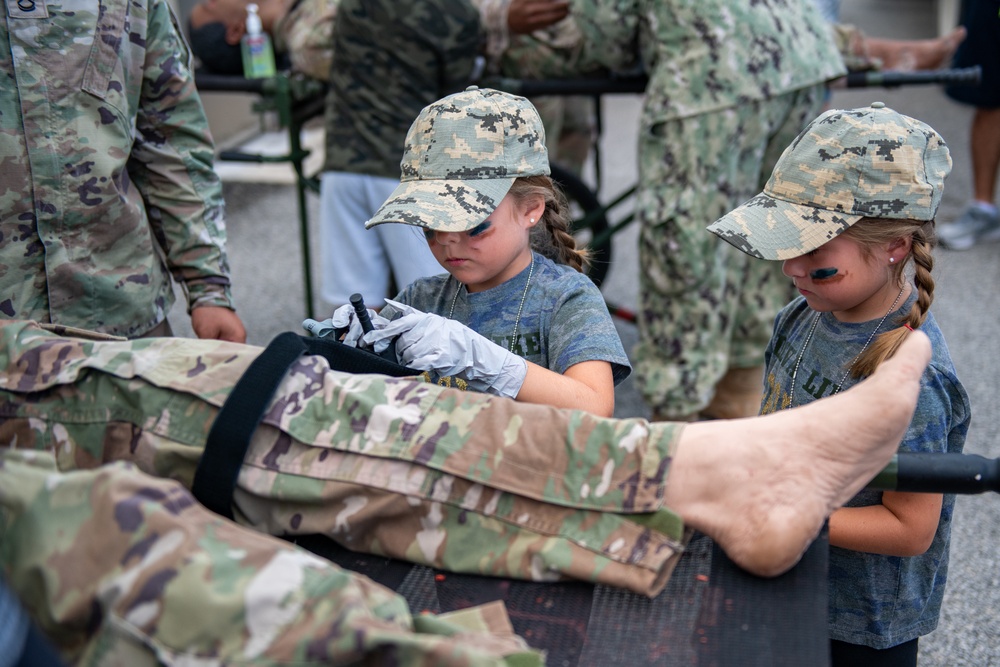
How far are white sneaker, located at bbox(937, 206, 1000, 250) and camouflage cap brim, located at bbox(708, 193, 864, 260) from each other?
12.2 feet

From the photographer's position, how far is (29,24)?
1.80 meters

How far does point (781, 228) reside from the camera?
1501 millimetres

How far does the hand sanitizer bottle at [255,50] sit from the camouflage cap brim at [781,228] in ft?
8.07

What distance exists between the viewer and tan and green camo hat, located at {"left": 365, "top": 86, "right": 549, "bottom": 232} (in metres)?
1.62

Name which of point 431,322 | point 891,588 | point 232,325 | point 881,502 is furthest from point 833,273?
point 232,325

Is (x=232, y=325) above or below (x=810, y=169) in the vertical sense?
below

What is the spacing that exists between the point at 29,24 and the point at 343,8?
53.4 inches

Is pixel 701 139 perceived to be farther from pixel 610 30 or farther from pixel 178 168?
pixel 178 168

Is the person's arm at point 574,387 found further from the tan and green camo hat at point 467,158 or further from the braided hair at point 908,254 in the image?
the braided hair at point 908,254

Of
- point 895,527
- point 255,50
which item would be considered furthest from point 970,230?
point 895,527

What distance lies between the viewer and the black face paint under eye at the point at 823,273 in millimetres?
1487

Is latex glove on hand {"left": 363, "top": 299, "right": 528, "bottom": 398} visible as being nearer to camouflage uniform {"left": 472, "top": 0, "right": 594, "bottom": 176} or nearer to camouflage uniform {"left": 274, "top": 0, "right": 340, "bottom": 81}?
camouflage uniform {"left": 472, "top": 0, "right": 594, "bottom": 176}

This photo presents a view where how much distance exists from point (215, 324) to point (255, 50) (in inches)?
67.1

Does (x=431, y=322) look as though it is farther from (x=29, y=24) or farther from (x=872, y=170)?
(x=29, y=24)
